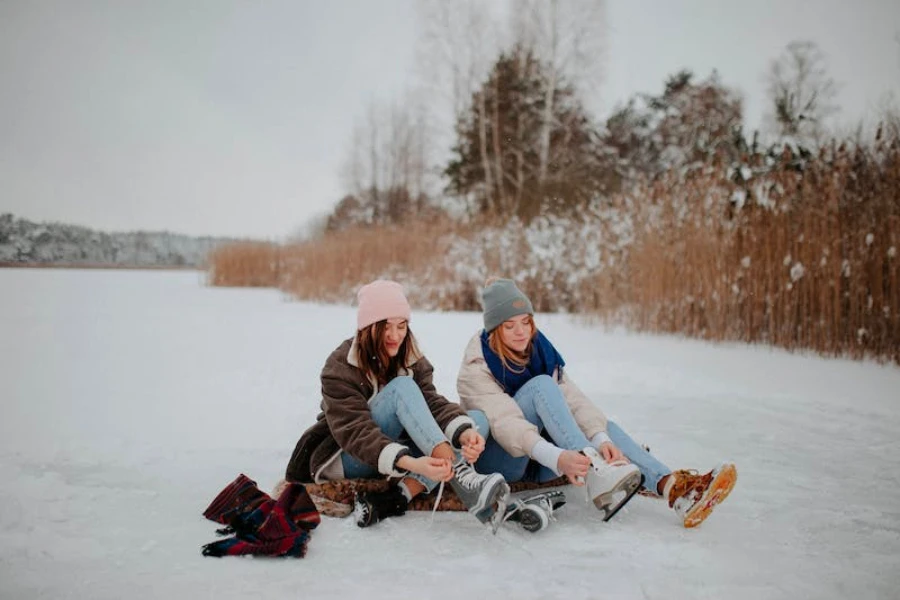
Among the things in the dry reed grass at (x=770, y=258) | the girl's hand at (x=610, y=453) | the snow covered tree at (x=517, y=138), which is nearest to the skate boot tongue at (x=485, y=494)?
the girl's hand at (x=610, y=453)

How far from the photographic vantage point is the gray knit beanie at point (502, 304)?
2.17 metres

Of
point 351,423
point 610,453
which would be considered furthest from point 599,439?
point 351,423

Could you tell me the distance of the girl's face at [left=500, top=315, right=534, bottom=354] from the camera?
218cm

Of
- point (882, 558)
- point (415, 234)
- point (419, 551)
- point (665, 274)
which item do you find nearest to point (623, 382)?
point (665, 274)

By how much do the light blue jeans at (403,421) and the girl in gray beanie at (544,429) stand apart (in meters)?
0.13

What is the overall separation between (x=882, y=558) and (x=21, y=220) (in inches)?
247

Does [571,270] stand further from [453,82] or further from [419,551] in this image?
[453,82]

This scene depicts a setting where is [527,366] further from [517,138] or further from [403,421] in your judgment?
[517,138]

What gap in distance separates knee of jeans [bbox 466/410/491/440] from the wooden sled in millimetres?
231

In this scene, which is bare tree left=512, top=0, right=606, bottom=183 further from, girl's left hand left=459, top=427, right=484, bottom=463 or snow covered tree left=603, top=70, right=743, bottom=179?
girl's left hand left=459, top=427, right=484, bottom=463

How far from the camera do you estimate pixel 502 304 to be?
217 centimetres

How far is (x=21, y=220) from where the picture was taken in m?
5.23

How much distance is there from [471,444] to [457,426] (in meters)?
0.09

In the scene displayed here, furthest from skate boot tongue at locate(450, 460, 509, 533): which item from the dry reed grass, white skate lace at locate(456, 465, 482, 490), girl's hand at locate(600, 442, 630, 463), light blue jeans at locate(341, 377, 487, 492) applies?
the dry reed grass
